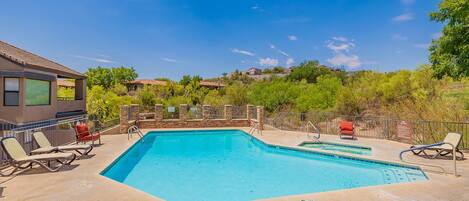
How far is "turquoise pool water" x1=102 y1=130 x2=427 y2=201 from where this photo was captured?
7246 mm

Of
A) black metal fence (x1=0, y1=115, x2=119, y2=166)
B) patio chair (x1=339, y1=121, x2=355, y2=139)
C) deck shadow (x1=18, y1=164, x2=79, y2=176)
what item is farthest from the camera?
patio chair (x1=339, y1=121, x2=355, y2=139)

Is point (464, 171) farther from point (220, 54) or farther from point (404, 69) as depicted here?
point (220, 54)

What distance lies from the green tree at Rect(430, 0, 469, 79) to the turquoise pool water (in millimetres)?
5669

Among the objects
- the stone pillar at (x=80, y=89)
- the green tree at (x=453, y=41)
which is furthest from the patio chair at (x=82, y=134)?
the green tree at (x=453, y=41)

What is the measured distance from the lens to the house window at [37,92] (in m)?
12.6

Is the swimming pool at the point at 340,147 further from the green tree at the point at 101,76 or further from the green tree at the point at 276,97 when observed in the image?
the green tree at the point at 101,76

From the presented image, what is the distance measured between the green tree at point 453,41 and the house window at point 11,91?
18013 mm

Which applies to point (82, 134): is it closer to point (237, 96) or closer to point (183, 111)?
point (183, 111)

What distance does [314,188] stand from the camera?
7402 mm

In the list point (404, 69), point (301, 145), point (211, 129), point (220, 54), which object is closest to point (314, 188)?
point (301, 145)

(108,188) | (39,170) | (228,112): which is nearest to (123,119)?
(228,112)

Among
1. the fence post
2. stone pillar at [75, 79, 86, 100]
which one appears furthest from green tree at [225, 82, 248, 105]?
stone pillar at [75, 79, 86, 100]

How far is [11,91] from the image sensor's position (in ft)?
40.0

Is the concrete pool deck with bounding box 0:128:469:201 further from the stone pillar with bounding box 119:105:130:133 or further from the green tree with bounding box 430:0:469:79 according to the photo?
the stone pillar with bounding box 119:105:130:133
